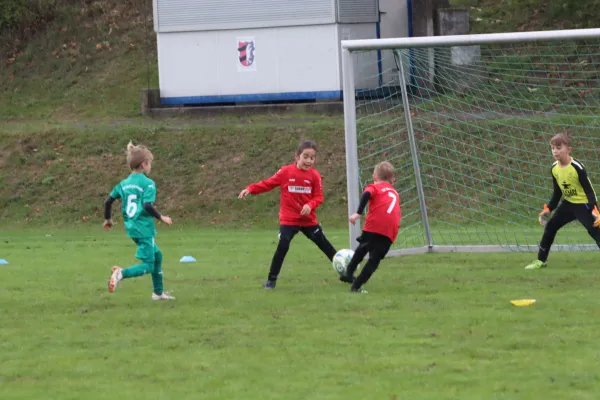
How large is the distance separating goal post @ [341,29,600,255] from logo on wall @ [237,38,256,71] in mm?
6387

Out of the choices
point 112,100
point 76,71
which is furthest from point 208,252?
point 76,71

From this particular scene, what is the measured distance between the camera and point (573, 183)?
11.6 m

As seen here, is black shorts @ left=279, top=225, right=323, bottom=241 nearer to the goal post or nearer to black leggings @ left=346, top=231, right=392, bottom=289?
black leggings @ left=346, top=231, right=392, bottom=289

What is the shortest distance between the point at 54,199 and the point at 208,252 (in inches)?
350

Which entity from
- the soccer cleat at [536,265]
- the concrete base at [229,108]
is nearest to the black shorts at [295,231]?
the soccer cleat at [536,265]

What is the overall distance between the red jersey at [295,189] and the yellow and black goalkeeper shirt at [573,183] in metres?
2.89

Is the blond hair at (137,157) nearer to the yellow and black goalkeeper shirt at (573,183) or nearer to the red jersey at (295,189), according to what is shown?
the red jersey at (295,189)

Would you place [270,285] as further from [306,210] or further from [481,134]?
[481,134]

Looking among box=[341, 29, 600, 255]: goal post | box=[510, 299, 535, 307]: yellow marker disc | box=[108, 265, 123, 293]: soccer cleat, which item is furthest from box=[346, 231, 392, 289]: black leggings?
box=[341, 29, 600, 255]: goal post

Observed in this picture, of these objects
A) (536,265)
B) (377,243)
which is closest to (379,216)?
(377,243)

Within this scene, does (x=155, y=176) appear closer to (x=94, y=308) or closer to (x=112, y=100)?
(x=112, y=100)

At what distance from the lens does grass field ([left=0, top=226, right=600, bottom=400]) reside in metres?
6.47

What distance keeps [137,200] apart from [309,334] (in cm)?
254

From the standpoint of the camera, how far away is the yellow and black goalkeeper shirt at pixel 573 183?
11469mm
